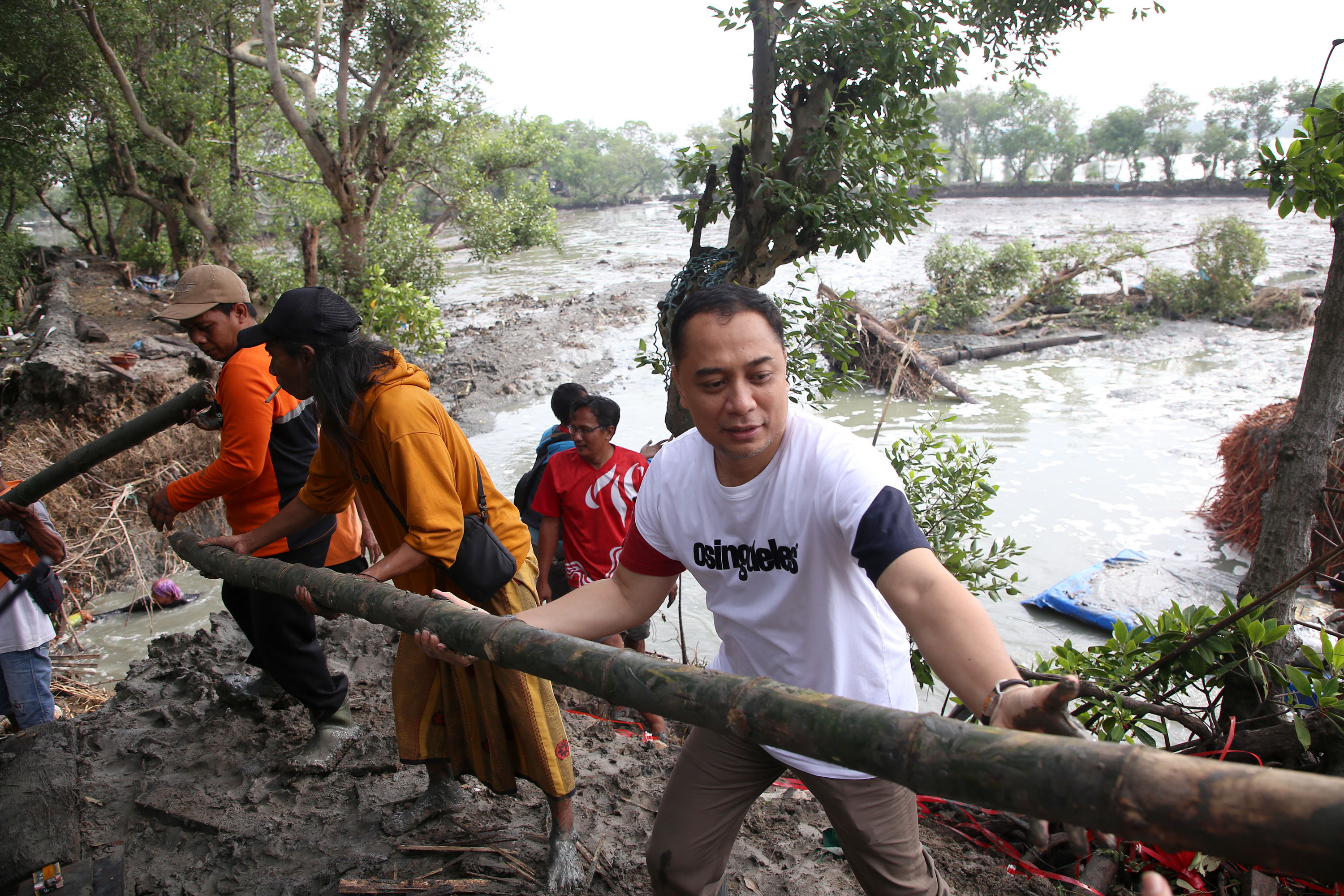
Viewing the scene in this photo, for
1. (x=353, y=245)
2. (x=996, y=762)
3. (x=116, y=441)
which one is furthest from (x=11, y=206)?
(x=996, y=762)

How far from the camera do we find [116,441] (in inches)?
134

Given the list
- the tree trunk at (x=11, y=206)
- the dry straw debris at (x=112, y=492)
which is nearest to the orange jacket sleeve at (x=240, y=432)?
the dry straw debris at (x=112, y=492)

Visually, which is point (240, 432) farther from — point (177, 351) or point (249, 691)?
point (177, 351)

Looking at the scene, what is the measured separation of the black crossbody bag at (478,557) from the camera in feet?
8.38

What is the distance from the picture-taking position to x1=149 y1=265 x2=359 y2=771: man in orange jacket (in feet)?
9.96

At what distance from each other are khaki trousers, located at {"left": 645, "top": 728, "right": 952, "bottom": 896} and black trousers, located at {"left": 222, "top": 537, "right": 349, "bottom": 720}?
6.27 feet

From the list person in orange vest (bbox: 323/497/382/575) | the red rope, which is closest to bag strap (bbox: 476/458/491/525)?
person in orange vest (bbox: 323/497/382/575)

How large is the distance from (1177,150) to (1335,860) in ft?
176

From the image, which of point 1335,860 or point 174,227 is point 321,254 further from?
point 1335,860

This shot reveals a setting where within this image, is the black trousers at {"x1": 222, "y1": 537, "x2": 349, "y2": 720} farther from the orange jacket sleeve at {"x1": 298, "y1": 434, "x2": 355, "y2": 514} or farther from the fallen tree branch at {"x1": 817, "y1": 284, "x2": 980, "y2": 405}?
the fallen tree branch at {"x1": 817, "y1": 284, "x2": 980, "y2": 405}

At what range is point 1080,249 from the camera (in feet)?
58.1

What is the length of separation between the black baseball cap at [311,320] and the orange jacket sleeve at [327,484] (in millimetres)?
369

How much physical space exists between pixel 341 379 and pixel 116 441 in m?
1.67

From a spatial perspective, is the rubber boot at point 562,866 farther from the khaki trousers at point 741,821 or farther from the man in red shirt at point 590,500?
the man in red shirt at point 590,500
